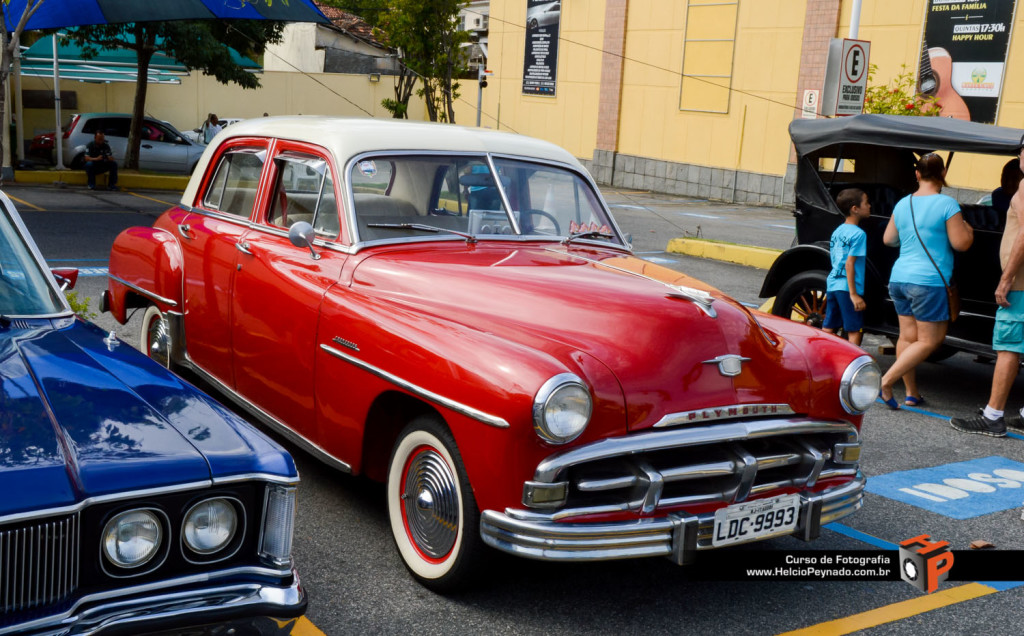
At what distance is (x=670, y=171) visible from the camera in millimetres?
27859

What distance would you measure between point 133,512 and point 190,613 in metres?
0.30

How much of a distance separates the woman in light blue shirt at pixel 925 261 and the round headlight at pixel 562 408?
4.17 metres

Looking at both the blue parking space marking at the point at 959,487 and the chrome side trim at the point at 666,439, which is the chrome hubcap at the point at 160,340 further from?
the blue parking space marking at the point at 959,487

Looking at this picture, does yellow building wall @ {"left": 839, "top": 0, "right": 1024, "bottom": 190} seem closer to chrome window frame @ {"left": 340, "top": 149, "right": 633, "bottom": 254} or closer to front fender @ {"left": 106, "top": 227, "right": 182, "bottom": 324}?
chrome window frame @ {"left": 340, "top": 149, "right": 633, "bottom": 254}

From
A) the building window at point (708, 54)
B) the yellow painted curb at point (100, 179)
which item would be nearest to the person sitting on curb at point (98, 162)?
the yellow painted curb at point (100, 179)

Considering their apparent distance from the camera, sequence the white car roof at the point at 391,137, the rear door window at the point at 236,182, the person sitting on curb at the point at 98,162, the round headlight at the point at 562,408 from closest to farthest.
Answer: the round headlight at the point at 562,408 < the white car roof at the point at 391,137 < the rear door window at the point at 236,182 < the person sitting on curb at the point at 98,162

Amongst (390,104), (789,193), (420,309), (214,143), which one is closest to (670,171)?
(789,193)

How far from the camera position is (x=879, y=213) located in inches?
333


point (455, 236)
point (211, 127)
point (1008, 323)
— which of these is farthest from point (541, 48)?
point (455, 236)

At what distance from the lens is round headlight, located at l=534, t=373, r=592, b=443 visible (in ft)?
10.9

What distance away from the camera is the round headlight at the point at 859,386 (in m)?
4.09

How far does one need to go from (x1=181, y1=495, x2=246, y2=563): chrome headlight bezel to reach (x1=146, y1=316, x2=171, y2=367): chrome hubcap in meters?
3.37

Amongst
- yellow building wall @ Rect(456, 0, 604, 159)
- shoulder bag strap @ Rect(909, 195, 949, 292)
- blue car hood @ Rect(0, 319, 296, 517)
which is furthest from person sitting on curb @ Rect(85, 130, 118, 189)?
blue car hood @ Rect(0, 319, 296, 517)

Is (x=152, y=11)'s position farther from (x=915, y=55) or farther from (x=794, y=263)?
(x=915, y=55)
